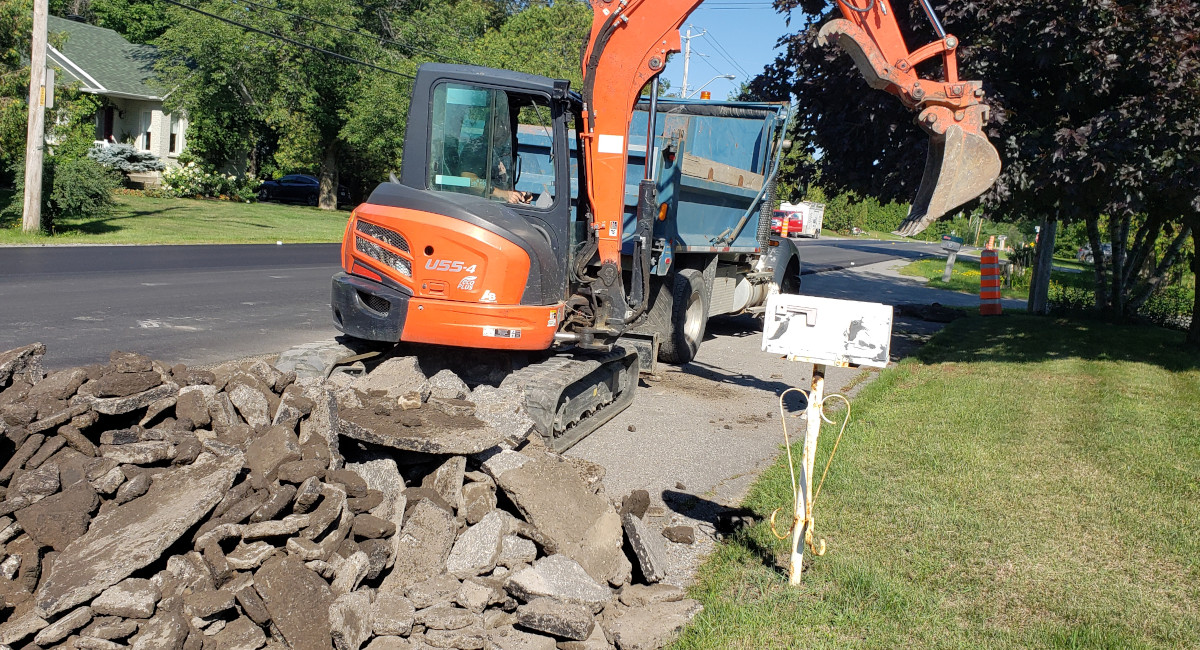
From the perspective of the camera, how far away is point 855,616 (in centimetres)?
482

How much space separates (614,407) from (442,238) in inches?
111

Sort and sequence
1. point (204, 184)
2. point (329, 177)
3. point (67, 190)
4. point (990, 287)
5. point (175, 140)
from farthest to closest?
point (175, 140) < point (329, 177) < point (204, 184) < point (67, 190) < point (990, 287)

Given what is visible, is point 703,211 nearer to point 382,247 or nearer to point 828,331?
point 382,247

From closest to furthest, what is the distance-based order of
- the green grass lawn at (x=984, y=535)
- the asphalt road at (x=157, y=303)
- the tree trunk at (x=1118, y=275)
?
the green grass lawn at (x=984, y=535) → the asphalt road at (x=157, y=303) → the tree trunk at (x=1118, y=275)

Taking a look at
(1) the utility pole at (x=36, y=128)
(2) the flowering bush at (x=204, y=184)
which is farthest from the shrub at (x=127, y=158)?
(1) the utility pole at (x=36, y=128)

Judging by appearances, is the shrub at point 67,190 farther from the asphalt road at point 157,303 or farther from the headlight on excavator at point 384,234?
the headlight on excavator at point 384,234

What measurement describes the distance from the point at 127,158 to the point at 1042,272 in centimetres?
3282

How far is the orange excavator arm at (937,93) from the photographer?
860 cm

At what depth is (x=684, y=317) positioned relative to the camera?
37.0 feet

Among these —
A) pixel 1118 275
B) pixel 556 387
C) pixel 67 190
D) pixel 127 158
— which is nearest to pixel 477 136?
pixel 556 387

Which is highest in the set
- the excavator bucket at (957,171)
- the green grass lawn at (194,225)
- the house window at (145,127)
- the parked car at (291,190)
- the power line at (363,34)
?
the power line at (363,34)

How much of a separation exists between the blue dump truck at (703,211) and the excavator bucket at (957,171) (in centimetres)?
284

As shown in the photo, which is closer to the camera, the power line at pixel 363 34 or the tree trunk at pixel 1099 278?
the tree trunk at pixel 1099 278

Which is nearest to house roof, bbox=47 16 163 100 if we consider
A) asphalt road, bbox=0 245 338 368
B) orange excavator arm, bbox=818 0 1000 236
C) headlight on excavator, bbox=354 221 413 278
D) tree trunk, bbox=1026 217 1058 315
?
asphalt road, bbox=0 245 338 368
